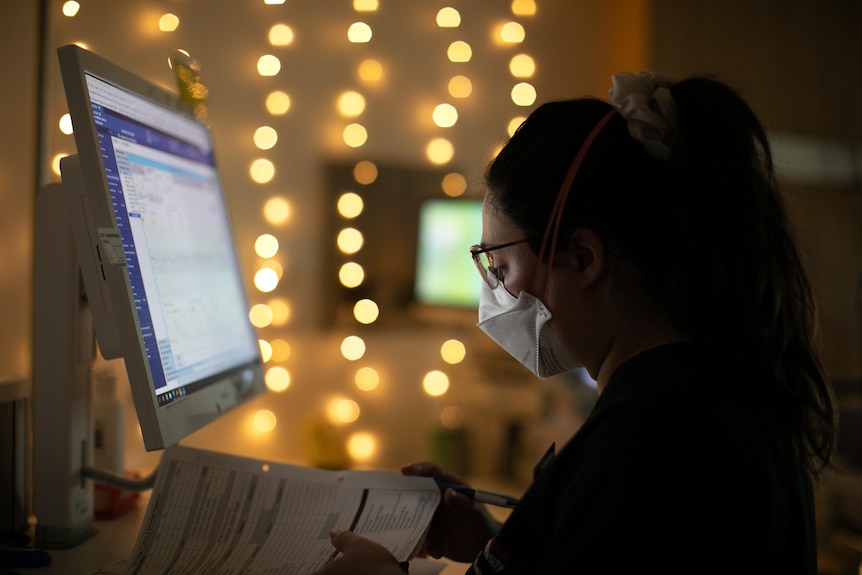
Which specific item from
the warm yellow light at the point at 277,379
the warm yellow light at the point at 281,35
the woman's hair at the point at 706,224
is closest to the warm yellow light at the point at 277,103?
the warm yellow light at the point at 281,35

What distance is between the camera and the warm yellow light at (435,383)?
2.15 meters

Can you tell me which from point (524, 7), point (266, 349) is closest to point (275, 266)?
point (266, 349)

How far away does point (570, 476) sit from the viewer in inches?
24.6

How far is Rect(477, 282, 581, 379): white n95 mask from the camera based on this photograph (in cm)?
84

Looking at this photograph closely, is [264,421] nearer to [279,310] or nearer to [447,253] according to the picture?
[279,310]

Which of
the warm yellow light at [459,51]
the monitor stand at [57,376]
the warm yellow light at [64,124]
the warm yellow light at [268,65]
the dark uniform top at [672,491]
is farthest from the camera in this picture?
the warm yellow light at [459,51]

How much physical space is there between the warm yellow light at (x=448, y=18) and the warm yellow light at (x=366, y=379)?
3.30ft

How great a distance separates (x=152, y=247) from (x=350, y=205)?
4.11ft

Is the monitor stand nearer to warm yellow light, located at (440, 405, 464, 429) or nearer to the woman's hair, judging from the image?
the woman's hair

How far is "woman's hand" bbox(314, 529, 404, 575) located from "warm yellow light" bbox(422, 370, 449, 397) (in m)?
1.41

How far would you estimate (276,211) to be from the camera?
1.99 meters

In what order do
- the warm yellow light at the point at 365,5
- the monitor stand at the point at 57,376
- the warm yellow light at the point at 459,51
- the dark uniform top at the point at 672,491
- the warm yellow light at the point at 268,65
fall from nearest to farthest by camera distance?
the dark uniform top at the point at 672,491 < the monitor stand at the point at 57,376 < the warm yellow light at the point at 268,65 < the warm yellow light at the point at 365,5 < the warm yellow light at the point at 459,51

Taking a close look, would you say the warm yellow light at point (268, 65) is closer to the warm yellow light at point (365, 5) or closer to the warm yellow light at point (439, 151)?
the warm yellow light at point (365, 5)

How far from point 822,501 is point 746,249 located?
156 centimetres
